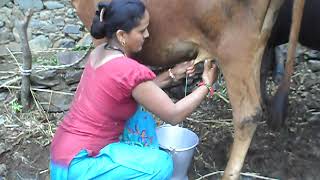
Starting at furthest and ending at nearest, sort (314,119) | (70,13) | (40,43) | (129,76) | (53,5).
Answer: (53,5) → (70,13) → (40,43) → (314,119) → (129,76)

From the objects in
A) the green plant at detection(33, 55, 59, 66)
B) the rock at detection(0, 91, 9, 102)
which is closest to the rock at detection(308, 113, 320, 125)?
the green plant at detection(33, 55, 59, 66)

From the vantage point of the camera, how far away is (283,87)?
3.27 metres

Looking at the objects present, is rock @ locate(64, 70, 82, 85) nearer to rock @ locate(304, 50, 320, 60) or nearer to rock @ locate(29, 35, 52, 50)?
rock @ locate(29, 35, 52, 50)

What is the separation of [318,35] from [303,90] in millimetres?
1230

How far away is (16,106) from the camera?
4.42 meters

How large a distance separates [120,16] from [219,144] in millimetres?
1532

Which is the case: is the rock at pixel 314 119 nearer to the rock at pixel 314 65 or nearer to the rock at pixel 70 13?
the rock at pixel 314 65

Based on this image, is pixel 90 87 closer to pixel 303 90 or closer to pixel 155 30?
pixel 155 30

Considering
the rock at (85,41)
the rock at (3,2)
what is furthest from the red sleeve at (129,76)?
the rock at (3,2)

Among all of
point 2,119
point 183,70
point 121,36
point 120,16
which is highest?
point 120,16

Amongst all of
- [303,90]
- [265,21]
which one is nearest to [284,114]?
[265,21]

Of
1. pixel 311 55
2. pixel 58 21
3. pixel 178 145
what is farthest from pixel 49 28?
pixel 178 145

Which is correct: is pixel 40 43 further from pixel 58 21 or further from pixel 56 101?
pixel 56 101

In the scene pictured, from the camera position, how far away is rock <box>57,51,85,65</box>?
458 cm
